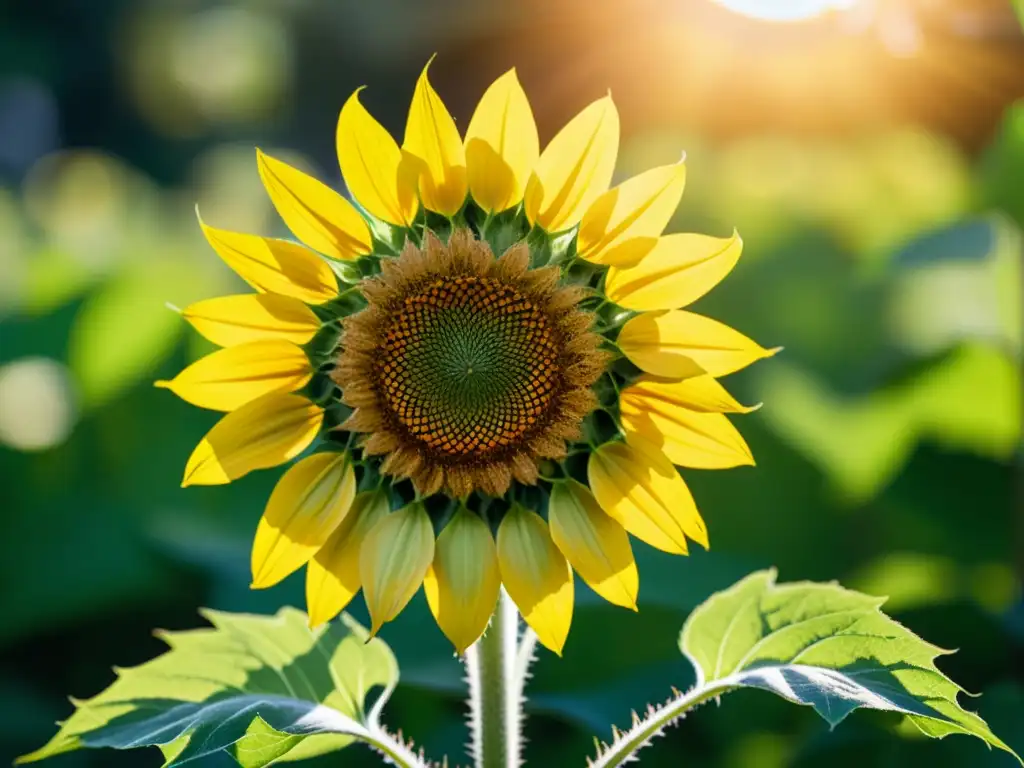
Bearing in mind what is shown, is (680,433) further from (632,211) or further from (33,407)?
(33,407)

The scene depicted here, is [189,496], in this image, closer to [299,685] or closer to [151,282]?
[151,282]

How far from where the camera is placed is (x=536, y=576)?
0.57 meters

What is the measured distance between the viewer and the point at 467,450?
0.59 metres

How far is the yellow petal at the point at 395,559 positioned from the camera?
56 cm

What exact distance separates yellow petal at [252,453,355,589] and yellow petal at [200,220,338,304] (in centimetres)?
9

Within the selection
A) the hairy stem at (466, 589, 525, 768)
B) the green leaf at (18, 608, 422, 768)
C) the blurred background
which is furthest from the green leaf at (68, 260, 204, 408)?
the hairy stem at (466, 589, 525, 768)

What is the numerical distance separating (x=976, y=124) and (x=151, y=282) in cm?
202

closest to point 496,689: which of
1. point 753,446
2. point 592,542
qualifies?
point 592,542

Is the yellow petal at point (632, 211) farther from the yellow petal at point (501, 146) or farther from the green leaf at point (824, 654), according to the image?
the green leaf at point (824, 654)

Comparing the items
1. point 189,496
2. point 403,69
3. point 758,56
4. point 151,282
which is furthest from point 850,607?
point 403,69

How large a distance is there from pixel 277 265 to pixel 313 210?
34 millimetres

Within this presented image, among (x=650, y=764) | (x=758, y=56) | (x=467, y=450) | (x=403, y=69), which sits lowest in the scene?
(x=650, y=764)

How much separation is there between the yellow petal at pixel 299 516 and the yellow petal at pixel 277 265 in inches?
3.5

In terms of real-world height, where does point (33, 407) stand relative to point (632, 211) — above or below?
below
